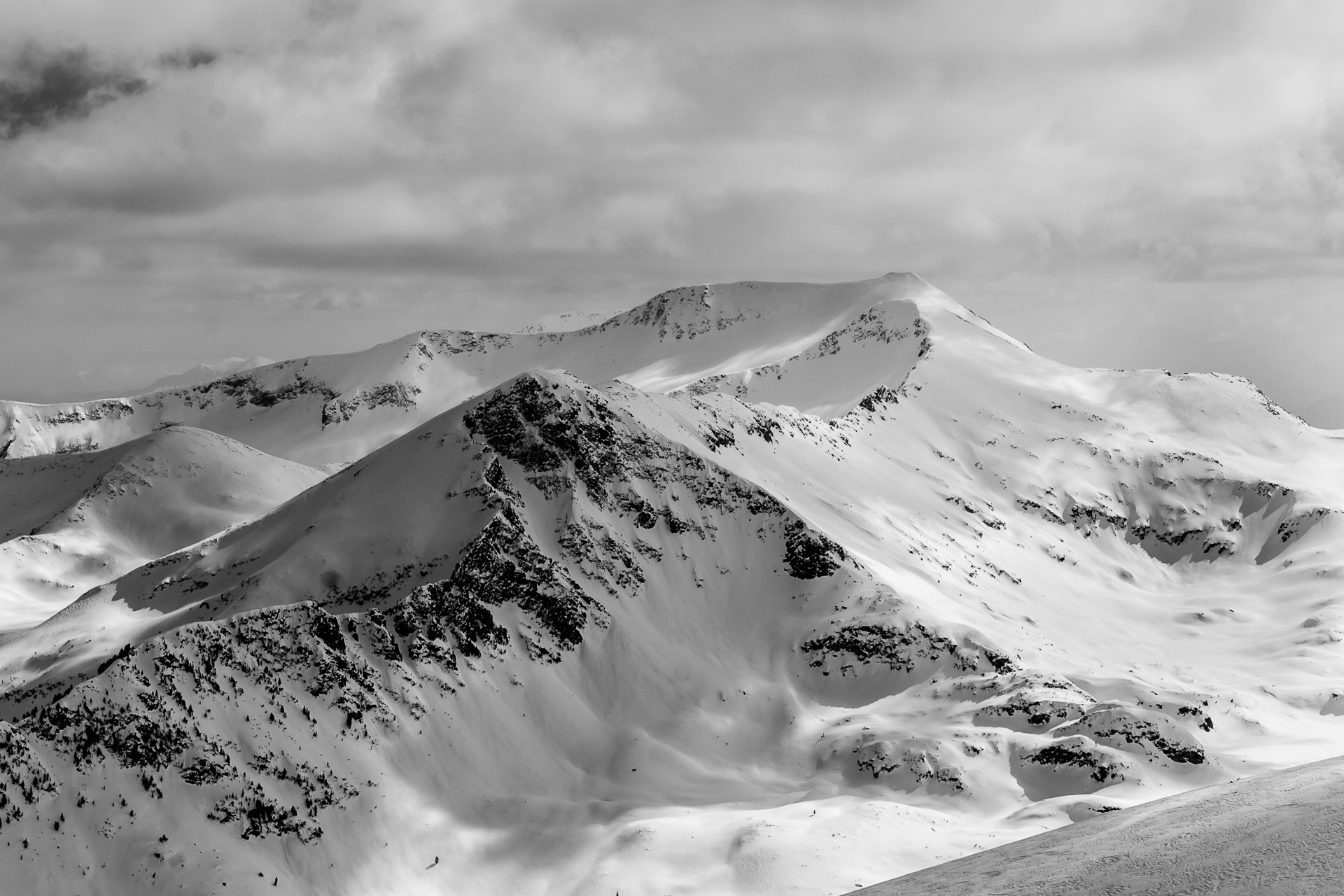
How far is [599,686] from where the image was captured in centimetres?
11106

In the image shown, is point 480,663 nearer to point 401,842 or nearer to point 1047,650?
point 401,842

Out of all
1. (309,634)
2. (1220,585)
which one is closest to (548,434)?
(309,634)

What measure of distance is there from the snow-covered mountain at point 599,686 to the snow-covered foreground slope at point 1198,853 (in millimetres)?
63206

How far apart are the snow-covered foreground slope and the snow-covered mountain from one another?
6321 centimetres

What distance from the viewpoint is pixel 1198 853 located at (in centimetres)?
1306

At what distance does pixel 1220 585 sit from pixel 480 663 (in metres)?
144

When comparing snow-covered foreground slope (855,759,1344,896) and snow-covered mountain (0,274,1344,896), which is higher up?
snow-covered foreground slope (855,759,1344,896)

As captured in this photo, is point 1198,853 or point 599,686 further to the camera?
point 599,686

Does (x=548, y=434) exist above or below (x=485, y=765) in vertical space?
above

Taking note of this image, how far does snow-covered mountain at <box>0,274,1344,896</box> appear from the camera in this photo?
76.9 metres

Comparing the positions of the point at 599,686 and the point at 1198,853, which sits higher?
the point at 1198,853

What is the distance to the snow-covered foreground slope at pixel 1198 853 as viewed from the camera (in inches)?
482

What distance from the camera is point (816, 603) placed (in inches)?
4825

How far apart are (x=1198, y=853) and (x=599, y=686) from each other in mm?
100985
